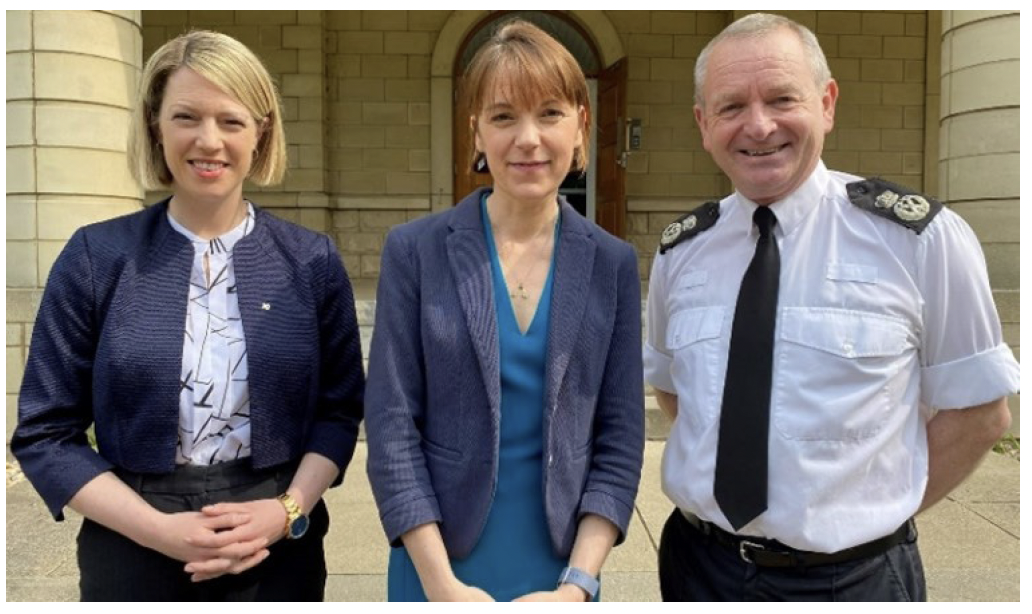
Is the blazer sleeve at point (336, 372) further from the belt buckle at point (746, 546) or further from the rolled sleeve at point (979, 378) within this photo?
the rolled sleeve at point (979, 378)

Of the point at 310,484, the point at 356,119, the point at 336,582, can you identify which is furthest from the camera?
the point at 356,119

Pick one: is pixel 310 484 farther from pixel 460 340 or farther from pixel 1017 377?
pixel 1017 377

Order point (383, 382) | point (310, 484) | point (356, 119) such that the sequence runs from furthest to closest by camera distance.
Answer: point (356, 119), point (310, 484), point (383, 382)

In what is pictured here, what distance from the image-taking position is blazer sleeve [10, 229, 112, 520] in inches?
68.0

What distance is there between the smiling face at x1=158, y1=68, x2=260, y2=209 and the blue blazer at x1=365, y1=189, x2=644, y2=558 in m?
0.41

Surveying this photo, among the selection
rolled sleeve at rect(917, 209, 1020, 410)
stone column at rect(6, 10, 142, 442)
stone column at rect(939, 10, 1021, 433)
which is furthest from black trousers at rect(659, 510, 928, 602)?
stone column at rect(6, 10, 142, 442)

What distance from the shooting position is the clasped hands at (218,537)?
170 cm

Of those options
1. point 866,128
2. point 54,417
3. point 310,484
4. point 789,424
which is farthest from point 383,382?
point 866,128

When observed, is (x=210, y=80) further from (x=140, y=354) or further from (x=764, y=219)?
(x=764, y=219)

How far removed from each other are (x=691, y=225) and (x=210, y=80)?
3.85ft

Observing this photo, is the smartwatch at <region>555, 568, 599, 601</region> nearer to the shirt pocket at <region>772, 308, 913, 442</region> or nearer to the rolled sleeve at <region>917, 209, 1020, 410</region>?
the shirt pocket at <region>772, 308, 913, 442</region>

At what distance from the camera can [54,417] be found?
1762 mm

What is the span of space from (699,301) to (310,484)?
0.98 metres

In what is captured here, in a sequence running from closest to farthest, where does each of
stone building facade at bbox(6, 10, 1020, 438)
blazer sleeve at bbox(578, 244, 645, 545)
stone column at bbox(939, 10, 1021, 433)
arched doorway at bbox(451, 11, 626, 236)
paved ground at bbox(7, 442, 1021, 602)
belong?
blazer sleeve at bbox(578, 244, 645, 545)
paved ground at bbox(7, 442, 1021, 602)
stone column at bbox(939, 10, 1021, 433)
stone building facade at bbox(6, 10, 1020, 438)
arched doorway at bbox(451, 11, 626, 236)
